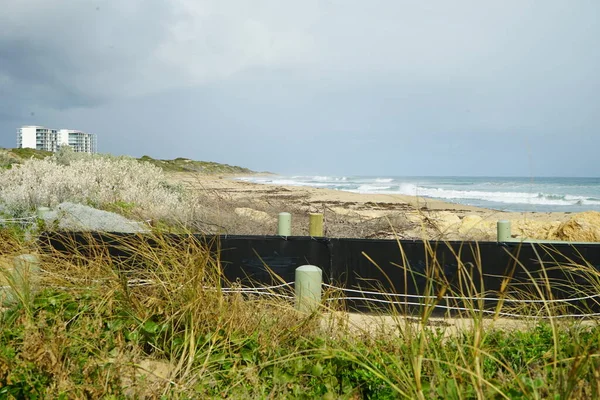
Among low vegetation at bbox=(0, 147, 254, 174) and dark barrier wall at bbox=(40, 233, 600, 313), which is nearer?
dark barrier wall at bbox=(40, 233, 600, 313)

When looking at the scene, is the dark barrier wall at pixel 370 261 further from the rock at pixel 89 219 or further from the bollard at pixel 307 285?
the rock at pixel 89 219

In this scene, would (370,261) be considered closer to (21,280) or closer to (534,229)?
(21,280)

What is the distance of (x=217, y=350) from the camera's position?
3.45 m

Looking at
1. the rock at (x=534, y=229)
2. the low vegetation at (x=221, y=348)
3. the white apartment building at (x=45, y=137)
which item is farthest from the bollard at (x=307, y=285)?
the white apartment building at (x=45, y=137)

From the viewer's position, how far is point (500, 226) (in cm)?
714

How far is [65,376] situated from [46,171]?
10.0 m

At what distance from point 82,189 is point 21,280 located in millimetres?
7416

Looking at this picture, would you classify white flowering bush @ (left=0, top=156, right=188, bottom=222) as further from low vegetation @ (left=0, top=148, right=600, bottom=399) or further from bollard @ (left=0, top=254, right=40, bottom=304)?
low vegetation @ (left=0, top=148, right=600, bottom=399)

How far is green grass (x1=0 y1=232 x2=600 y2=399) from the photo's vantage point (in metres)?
2.81

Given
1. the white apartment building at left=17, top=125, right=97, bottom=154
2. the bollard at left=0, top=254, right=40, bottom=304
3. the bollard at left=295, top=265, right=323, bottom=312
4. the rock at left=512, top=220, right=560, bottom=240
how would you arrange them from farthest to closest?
the white apartment building at left=17, top=125, right=97, bottom=154 → the rock at left=512, top=220, right=560, bottom=240 → the bollard at left=295, top=265, right=323, bottom=312 → the bollard at left=0, top=254, right=40, bottom=304

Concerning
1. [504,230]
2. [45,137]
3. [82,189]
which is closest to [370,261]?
[504,230]

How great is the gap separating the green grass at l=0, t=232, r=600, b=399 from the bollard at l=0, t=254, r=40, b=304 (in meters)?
0.07

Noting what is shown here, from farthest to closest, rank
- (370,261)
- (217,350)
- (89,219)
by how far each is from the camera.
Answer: (89,219) → (370,261) → (217,350)

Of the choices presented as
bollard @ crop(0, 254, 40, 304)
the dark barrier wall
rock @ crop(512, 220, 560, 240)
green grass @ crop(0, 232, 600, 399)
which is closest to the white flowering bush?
the dark barrier wall
